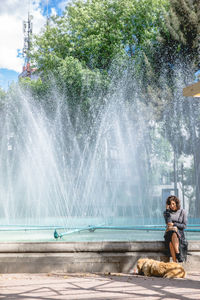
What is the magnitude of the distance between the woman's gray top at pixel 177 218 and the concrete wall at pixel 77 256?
44 centimetres

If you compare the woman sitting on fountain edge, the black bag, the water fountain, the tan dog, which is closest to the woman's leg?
the woman sitting on fountain edge

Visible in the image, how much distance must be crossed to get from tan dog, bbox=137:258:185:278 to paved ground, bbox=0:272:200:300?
0.11 metres

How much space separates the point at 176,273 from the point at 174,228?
0.73 metres

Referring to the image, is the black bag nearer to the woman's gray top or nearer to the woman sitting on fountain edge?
the woman sitting on fountain edge

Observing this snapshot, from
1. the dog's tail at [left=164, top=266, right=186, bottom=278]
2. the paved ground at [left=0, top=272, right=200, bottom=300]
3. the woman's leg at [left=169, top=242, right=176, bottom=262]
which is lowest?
the paved ground at [left=0, top=272, right=200, bottom=300]

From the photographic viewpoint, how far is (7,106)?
26.3 meters

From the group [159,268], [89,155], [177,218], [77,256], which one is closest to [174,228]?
[177,218]

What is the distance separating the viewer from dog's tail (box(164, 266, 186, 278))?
515cm

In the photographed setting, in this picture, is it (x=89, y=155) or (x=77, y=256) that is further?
(x=89, y=155)

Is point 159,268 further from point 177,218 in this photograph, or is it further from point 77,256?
point 77,256

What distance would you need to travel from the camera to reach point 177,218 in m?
5.91

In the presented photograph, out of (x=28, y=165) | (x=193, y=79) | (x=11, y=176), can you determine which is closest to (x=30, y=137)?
(x=28, y=165)

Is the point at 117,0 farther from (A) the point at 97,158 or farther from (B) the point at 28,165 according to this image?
(B) the point at 28,165

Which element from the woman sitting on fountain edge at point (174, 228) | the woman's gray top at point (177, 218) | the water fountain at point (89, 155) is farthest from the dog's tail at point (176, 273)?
the water fountain at point (89, 155)
